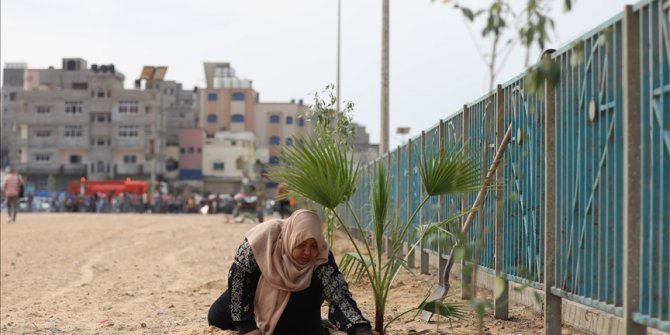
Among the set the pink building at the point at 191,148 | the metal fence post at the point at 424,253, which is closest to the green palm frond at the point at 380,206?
the metal fence post at the point at 424,253

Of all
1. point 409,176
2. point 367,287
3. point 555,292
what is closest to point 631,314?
point 555,292

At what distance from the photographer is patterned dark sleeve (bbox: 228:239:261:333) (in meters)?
5.82

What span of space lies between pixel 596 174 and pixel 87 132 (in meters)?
83.6

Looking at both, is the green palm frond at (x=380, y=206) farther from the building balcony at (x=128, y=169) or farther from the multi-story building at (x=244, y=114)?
the multi-story building at (x=244, y=114)

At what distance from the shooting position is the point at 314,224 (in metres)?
5.56

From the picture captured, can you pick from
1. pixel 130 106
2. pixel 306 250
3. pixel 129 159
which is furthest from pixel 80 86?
pixel 306 250

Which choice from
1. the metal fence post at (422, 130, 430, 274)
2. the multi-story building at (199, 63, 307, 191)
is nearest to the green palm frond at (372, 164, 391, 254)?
the metal fence post at (422, 130, 430, 274)

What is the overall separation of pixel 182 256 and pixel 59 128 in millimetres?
70207

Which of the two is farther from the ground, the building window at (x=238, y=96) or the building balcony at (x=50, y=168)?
the building window at (x=238, y=96)

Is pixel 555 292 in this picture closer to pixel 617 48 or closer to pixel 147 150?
pixel 617 48

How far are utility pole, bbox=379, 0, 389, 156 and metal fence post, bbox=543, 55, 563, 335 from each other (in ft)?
57.9

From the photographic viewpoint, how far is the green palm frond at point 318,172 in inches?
Result: 229

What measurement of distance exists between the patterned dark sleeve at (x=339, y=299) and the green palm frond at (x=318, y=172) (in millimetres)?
368

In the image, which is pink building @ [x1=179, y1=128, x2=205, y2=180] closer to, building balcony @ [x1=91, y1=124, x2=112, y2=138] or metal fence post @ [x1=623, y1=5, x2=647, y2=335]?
building balcony @ [x1=91, y1=124, x2=112, y2=138]
